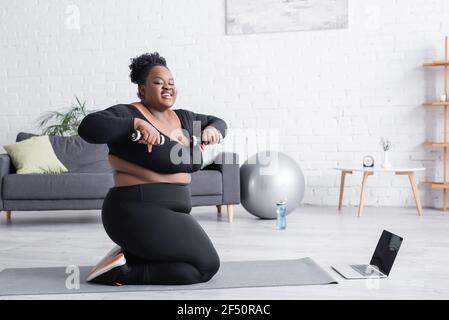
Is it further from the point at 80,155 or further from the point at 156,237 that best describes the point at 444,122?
the point at 156,237

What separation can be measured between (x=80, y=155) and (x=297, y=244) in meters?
2.34

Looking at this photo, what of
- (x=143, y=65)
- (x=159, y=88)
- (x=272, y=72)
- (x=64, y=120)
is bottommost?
(x=64, y=120)

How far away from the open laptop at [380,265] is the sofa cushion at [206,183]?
1932 mm

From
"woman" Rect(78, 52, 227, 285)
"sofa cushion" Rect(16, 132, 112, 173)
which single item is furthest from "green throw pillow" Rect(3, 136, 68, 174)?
"woman" Rect(78, 52, 227, 285)

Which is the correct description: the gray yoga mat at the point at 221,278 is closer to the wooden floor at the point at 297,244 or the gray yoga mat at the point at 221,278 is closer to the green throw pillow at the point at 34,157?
the wooden floor at the point at 297,244

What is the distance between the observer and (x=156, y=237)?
2631 millimetres

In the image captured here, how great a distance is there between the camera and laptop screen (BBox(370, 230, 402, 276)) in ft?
9.25

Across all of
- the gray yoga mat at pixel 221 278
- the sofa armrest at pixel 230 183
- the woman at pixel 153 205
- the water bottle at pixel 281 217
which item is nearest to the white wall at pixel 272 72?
the sofa armrest at pixel 230 183

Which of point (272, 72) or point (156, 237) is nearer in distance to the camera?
point (156, 237)

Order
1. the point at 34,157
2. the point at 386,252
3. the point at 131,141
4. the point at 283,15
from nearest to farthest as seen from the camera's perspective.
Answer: the point at 131,141
the point at 386,252
the point at 34,157
the point at 283,15

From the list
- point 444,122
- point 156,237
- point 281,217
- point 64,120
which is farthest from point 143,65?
point 444,122

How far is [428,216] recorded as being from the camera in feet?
16.7

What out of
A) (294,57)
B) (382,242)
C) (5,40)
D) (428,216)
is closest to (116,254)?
(382,242)

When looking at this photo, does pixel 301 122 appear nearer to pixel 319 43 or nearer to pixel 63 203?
pixel 319 43
